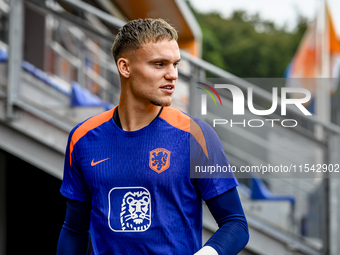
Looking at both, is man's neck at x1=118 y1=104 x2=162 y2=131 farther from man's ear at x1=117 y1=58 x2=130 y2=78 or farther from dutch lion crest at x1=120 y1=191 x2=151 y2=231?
dutch lion crest at x1=120 y1=191 x2=151 y2=231

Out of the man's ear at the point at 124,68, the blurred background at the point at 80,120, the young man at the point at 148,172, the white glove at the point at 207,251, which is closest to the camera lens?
the white glove at the point at 207,251

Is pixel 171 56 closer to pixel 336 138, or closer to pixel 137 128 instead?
pixel 137 128

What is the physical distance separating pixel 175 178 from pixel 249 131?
13.5ft

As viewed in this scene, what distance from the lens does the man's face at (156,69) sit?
198 cm

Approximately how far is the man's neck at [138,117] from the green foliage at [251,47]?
4454 cm

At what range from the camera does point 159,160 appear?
196 cm

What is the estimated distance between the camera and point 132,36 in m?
2.02

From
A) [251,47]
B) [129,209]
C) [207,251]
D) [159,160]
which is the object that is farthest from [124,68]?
[251,47]

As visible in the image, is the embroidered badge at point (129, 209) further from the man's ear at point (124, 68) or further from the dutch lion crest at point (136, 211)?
the man's ear at point (124, 68)

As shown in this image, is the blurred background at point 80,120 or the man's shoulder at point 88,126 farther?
the blurred background at point 80,120

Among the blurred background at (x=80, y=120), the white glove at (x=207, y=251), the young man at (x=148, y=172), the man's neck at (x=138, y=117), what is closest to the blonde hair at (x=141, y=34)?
the young man at (x=148, y=172)

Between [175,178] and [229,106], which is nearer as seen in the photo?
[175,178]

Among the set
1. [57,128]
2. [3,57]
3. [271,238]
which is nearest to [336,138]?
[271,238]

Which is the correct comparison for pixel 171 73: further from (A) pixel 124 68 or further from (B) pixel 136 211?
(B) pixel 136 211
